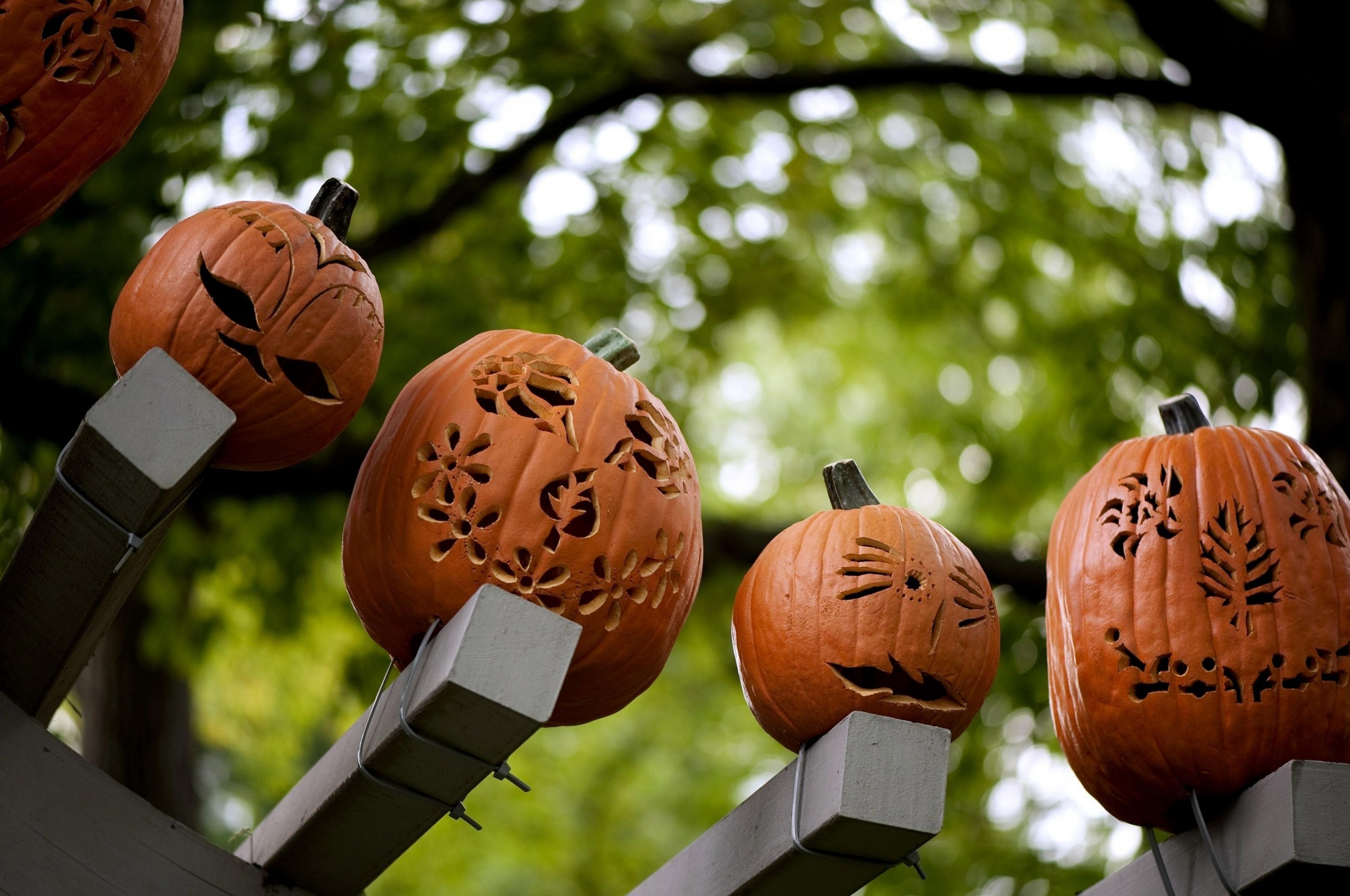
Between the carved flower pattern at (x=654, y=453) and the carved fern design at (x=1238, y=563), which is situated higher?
the carved flower pattern at (x=654, y=453)

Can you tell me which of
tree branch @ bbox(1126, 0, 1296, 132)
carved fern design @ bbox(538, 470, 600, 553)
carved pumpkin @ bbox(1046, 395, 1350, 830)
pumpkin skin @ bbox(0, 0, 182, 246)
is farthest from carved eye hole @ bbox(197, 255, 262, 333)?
tree branch @ bbox(1126, 0, 1296, 132)

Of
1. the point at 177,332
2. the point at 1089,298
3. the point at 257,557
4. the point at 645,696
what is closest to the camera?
the point at 177,332

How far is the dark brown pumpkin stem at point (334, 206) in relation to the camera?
1516 mm

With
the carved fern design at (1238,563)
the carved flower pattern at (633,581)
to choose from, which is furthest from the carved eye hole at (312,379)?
the carved fern design at (1238,563)

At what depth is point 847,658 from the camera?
1.42 meters

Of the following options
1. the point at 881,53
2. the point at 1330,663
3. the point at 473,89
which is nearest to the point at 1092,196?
the point at 881,53

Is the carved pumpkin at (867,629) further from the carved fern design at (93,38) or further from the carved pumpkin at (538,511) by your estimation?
the carved fern design at (93,38)

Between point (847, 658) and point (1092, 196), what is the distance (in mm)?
4615

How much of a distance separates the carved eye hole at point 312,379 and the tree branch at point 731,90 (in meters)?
2.50

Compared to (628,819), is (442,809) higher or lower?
higher

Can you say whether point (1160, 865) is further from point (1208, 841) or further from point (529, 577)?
point (529, 577)

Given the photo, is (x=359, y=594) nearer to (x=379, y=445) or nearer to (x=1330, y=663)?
(x=379, y=445)

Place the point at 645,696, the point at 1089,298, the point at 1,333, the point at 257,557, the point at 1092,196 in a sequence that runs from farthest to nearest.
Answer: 1. the point at 645,696
2. the point at 1089,298
3. the point at 1092,196
4. the point at 257,557
5. the point at 1,333

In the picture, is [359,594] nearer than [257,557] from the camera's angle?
Yes
